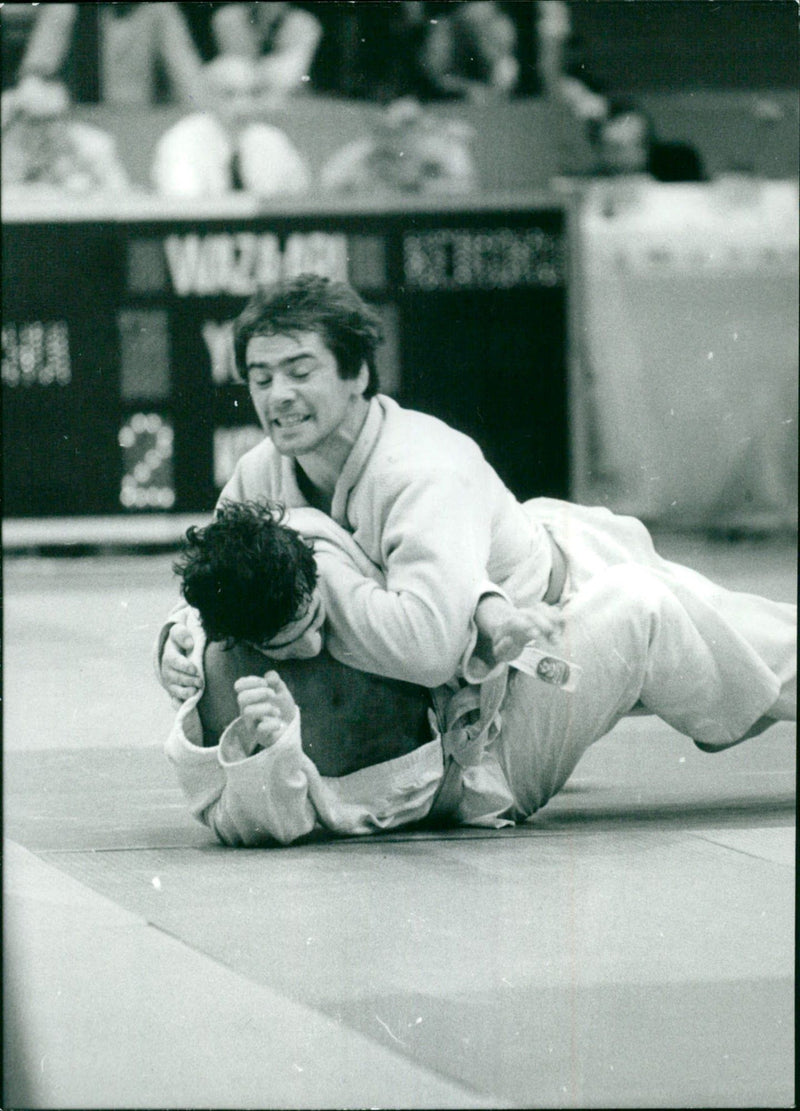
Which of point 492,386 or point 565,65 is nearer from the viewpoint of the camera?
point 565,65

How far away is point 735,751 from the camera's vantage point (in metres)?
4.22

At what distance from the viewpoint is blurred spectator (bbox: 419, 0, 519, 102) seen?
3650mm

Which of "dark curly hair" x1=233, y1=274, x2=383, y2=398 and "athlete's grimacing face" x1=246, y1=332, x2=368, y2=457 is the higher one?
"dark curly hair" x1=233, y1=274, x2=383, y2=398

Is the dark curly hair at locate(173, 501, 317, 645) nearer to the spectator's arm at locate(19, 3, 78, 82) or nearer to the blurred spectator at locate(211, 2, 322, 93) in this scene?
the blurred spectator at locate(211, 2, 322, 93)

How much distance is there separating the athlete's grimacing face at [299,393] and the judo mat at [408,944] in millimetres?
520

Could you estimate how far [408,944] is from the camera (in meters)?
3.35

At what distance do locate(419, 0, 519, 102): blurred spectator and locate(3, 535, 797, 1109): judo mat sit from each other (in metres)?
1.35

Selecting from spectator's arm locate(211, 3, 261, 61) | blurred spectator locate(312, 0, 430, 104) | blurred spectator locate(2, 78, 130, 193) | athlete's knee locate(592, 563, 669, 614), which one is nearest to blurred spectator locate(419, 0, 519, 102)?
blurred spectator locate(312, 0, 430, 104)

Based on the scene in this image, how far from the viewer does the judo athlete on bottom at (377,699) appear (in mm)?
3689

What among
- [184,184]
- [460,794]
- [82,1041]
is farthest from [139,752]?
[184,184]

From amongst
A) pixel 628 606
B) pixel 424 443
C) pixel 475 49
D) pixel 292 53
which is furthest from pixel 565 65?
pixel 628 606

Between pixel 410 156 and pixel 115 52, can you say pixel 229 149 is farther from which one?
pixel 410 156

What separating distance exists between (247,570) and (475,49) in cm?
125

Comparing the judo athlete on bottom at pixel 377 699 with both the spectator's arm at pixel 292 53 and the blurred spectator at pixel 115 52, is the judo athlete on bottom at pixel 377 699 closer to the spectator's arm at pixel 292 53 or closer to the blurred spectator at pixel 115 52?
the spectator's arm at pixel 292 53
